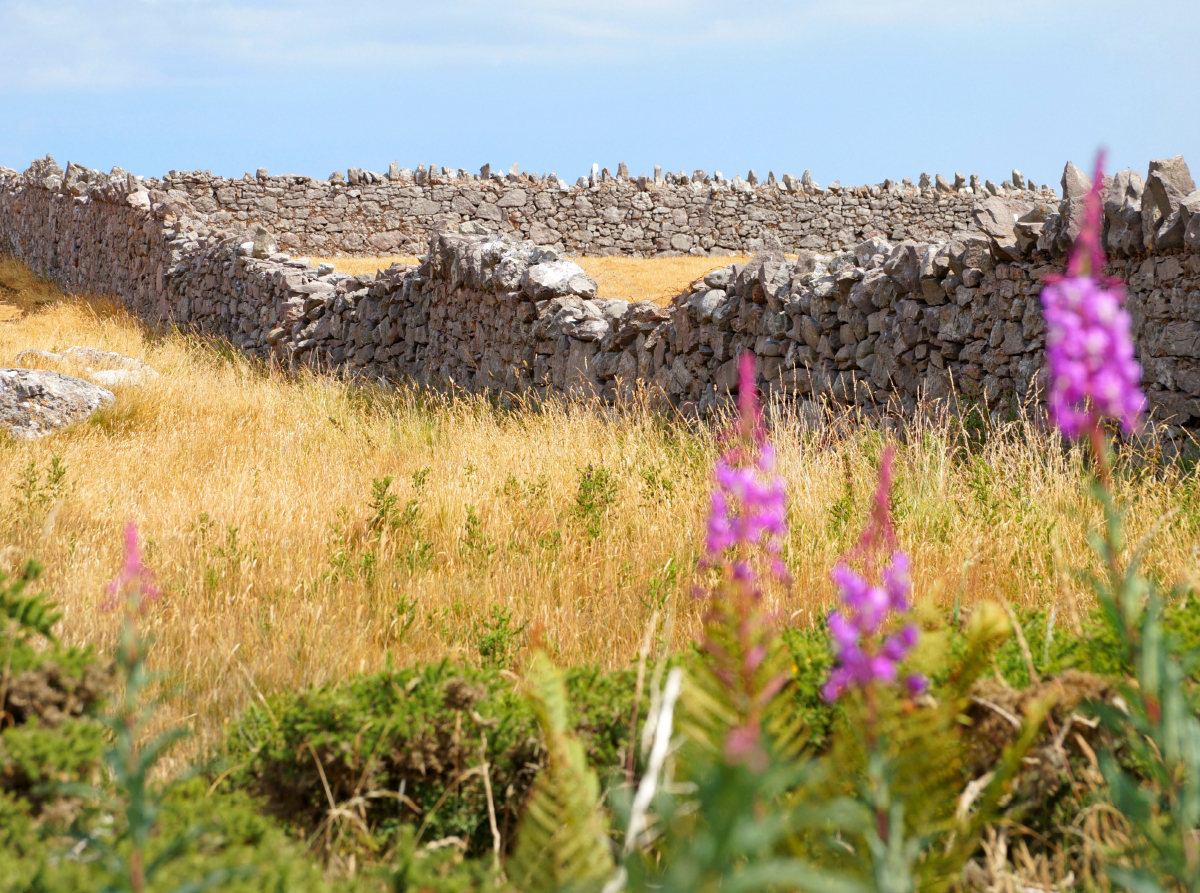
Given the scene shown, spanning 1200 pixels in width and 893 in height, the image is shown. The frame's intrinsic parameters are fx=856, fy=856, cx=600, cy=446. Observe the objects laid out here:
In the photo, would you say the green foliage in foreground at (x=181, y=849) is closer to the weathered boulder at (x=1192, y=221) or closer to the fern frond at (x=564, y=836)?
the fern frond at (x=564, y=836)

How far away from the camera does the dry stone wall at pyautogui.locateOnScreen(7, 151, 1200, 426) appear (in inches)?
219

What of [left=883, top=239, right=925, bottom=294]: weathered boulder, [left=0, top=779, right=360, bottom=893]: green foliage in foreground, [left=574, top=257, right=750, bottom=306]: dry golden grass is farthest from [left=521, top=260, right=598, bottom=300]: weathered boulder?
[left=0, top=779, right=360, bottom=893]: green foliage in foreground

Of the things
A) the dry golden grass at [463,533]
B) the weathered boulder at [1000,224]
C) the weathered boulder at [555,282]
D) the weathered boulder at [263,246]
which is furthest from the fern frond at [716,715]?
the weathered boulder at [263,246]

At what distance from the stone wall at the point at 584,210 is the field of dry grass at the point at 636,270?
0.79m

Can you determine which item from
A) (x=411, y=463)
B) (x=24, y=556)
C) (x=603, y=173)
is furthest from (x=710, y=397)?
(x=603, y=173)

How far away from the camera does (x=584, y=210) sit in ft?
68.4

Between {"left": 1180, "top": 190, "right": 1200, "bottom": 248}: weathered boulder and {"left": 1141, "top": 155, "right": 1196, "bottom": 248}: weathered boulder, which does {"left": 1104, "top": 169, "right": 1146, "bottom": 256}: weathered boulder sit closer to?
{"left": 1141, "top": 155, "right": 1196, "bottom": 248}: weathered boulder

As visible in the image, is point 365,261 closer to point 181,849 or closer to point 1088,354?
point 181,849

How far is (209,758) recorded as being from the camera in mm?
2768

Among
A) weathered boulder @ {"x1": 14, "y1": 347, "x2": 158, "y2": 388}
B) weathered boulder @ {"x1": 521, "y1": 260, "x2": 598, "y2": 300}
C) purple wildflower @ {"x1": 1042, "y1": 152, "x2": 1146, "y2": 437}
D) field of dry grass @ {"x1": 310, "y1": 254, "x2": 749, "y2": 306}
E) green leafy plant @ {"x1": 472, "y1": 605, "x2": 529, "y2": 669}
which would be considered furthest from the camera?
field of dry grass @ {"x1": 310, "y1": 254, "x2": 749, "y2": 306}

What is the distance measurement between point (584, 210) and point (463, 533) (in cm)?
1690

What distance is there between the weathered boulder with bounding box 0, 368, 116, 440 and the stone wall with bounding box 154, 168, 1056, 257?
12890 mm

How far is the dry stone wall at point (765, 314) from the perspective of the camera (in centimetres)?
556

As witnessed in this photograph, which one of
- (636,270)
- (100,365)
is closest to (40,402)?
(100,365)
